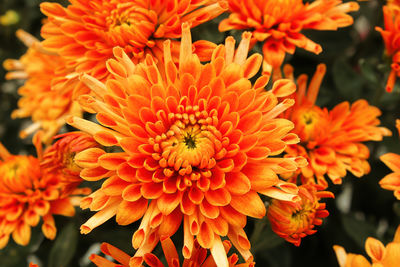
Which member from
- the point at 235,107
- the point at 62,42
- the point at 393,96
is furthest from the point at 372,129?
the point at 62,42

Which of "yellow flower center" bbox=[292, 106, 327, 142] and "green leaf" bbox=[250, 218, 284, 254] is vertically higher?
"yellow flower center" bbox=[292, 106, 327, 142]

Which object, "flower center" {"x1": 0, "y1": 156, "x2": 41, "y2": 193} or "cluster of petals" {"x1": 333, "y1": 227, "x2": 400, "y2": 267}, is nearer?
"cluster of petals" {"x1": 333, "y1": 227, "x2": 400, "y2": 267}

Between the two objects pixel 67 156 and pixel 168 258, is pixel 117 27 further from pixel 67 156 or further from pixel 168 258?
pixel 168 258

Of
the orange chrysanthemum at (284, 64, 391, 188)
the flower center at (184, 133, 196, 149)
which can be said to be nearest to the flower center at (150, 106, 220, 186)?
the flower center at (184, 133, 196, 149)

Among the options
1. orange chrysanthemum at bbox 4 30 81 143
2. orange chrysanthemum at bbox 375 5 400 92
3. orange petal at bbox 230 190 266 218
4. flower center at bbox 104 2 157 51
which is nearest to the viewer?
orange petal at bbox 230 190 266 218

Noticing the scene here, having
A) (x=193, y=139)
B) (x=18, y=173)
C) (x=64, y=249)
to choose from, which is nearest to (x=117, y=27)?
(x=193, y=139)

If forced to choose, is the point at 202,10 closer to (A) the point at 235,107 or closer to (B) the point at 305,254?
(A) the point at 235,107

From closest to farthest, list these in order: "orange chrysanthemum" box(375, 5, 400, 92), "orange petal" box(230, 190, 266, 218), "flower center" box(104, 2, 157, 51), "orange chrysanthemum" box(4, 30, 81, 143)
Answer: "orange petal" box(230, 190, 266, 218)
"flower center" box(104, 2, 157, 51)
"orange chrysanthemum" box(375, 5, 400, 92)
"orange chrysanthemum" box(4, 30, 81, 143)

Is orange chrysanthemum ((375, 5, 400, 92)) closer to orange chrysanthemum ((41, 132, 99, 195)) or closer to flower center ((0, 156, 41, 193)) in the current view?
orange chrysanthemum ((41, 132, 99, 195))

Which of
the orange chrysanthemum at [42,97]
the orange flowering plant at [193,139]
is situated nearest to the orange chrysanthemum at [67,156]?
the orange flowering plant at [193,139]
